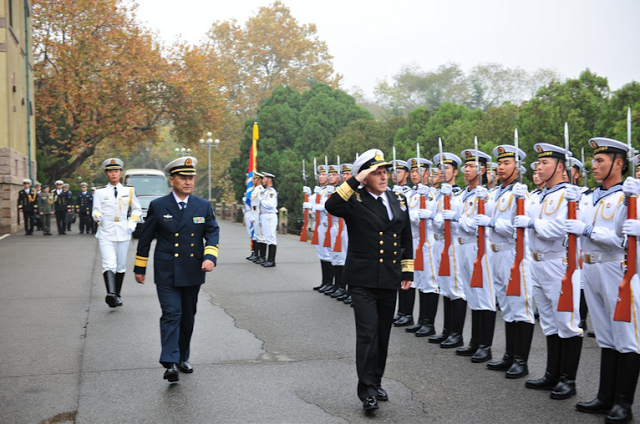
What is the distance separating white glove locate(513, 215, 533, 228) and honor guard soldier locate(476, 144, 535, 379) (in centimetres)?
22

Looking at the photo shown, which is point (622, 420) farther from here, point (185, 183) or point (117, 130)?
point (117, 130)

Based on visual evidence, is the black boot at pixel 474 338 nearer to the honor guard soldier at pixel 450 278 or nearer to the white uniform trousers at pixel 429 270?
the honor guard soldier at pixel 450 278

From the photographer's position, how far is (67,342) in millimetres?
8141

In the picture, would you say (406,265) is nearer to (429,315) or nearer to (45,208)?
(429,315)

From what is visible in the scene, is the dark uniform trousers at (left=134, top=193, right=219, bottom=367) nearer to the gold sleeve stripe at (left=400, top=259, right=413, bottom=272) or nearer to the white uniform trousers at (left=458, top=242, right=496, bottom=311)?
the gold sleeve stripe at (left=400, top=259, right=413, bottom=272)

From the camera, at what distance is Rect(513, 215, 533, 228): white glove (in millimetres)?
6402

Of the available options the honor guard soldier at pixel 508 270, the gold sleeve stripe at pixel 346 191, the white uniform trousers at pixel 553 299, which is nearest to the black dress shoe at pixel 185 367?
the gold sleeve stripe at pixel 346 191

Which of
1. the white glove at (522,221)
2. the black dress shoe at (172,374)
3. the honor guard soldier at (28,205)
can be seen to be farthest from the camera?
the honor guard soldier at (28,205)

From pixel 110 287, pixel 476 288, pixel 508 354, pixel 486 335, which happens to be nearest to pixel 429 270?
pixel 476 288

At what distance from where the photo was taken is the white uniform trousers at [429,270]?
8.58m

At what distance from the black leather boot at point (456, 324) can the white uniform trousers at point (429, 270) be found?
2.11 feet

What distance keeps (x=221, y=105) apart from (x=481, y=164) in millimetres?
32523

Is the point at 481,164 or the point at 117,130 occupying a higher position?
the point at 117,130

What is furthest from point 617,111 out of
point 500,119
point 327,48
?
point 327,48
